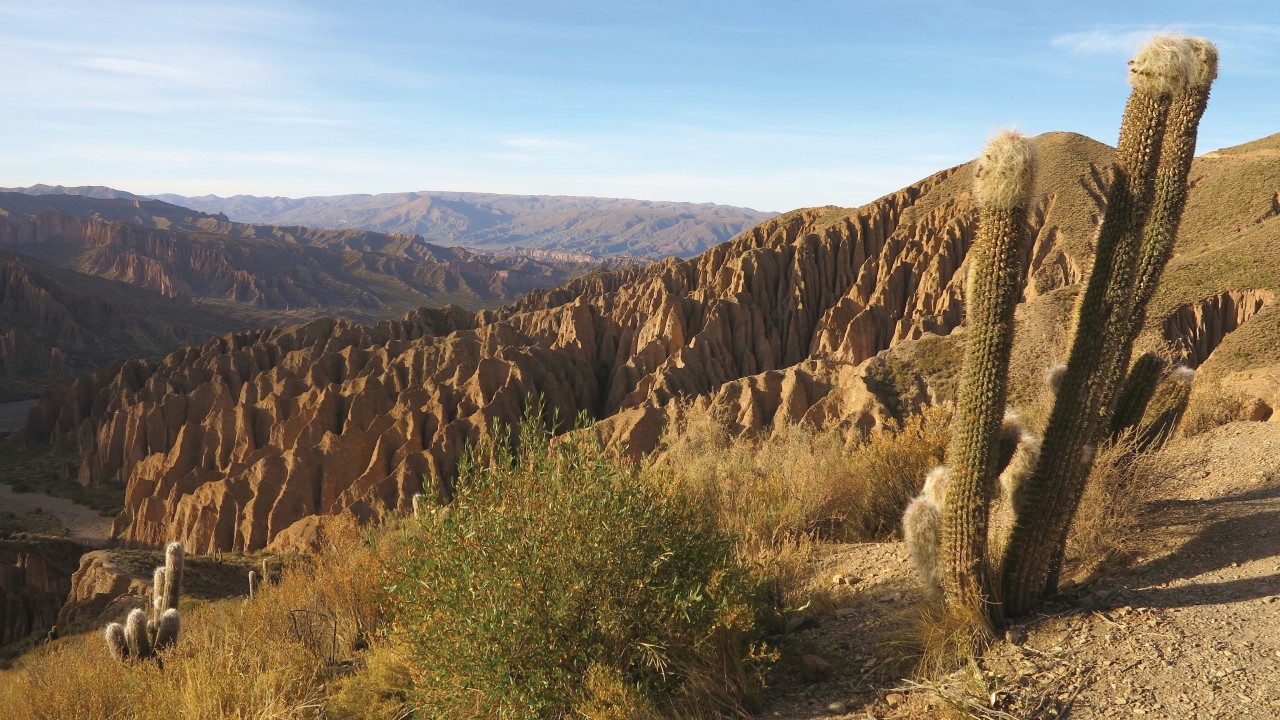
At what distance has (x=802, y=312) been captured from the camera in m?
59.6

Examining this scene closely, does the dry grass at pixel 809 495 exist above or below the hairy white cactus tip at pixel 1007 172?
below

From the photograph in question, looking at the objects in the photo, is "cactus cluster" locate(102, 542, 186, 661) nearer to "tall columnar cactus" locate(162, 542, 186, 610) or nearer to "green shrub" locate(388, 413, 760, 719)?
"tall columnar cactus" locate(162, 542, 186, 610)

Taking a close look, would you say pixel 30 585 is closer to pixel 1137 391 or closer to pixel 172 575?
pixel 172 575

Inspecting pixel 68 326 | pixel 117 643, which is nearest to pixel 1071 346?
pixel 117 643

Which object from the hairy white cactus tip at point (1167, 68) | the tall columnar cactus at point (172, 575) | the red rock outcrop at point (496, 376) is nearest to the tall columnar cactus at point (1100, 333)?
the hairy white cactus tip at point (1167, 68)

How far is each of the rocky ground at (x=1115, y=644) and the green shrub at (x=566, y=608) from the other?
3.02 ft

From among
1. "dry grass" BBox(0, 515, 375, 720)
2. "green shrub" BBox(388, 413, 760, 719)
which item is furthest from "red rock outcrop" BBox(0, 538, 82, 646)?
"green shrub" BBox(388, 413, 760, 719)

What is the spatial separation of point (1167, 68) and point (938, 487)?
13.4 ft

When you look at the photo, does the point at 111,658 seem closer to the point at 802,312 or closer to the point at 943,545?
the point at 943,545

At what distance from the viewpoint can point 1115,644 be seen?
6273 millimetres

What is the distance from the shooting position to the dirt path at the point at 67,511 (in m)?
47.2

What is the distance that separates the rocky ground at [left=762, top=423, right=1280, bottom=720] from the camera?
224 inches

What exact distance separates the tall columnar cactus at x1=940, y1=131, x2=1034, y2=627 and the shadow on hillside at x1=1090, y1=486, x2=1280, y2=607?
1.60 m

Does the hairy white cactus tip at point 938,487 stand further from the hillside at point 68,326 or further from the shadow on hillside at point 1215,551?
the hillside at point 68,326
